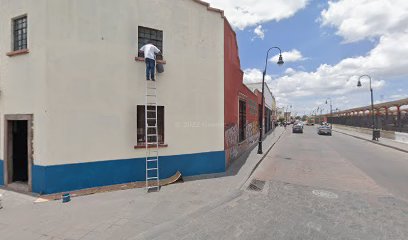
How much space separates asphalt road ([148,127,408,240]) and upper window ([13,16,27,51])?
25.6 feet

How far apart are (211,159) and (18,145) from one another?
7.24m

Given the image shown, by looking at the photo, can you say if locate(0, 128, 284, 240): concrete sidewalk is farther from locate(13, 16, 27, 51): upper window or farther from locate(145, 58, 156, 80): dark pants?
locate(13, 16, 27, 51): upper window

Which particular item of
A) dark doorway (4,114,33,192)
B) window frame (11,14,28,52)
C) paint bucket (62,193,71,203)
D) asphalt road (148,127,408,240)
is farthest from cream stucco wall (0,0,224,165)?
asphalt road (148,127,408,240)

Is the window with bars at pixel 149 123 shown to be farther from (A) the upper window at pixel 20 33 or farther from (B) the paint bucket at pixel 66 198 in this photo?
(A) the upper window at pixel 20 33

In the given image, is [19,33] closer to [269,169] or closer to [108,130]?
[108,130]

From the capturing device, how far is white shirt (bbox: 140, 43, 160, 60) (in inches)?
317

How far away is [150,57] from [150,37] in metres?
1.18

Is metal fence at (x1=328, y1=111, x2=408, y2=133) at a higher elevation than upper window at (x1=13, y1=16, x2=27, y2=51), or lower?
lower

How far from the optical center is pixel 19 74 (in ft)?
25.3

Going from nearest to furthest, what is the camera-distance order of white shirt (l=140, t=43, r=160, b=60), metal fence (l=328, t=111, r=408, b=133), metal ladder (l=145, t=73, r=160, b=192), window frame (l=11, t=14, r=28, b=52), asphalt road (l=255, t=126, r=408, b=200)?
window frame (l=11, t=14, r=28, b=52), white shirt (l=140, t=43, r=160, b=60), metal ladder (l=145, t=73, r=160, b=192), asphalt road (l=255, t=126, r=408, b=200), metal fence (l=328, t=111, r=408, b=133)

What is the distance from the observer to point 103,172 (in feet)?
25.7

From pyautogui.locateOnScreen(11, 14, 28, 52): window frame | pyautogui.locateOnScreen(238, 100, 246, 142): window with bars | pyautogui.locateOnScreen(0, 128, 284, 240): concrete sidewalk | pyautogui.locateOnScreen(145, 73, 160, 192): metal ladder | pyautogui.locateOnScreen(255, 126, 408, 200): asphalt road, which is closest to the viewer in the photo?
pyautogui.locateOnScreen(0, 128, 284, 240): concrete sidewalk

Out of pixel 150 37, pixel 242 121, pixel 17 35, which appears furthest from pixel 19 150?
pixel 242 121

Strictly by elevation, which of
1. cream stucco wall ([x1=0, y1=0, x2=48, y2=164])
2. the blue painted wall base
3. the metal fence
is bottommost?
the blue painted wall base
